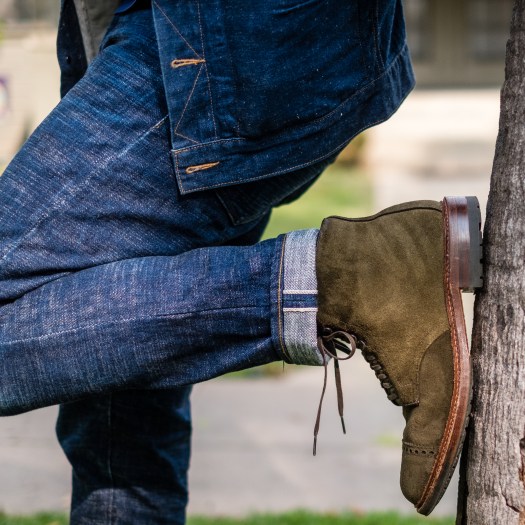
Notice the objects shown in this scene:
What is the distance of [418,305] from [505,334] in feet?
0.55

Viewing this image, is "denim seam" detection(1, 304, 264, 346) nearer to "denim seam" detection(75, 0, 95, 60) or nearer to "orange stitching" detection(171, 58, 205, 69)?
"orange stitching" detection(171, 58, 205, 69)

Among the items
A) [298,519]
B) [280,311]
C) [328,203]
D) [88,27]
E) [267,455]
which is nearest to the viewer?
[280,311]

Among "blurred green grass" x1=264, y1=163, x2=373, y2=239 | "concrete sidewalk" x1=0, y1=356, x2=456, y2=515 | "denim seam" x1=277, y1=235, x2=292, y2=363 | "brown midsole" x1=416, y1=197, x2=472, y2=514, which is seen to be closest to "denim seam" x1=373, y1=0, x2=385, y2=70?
"brown midsole" x1=416, y1=197, x2=472, y2=514

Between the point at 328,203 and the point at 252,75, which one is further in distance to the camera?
the point at 328,203

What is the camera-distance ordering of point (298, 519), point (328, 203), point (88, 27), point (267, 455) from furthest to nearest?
point (328, 203)
point (267, 455)
point (298, 519)
point (88, 27)

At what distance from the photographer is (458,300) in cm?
159

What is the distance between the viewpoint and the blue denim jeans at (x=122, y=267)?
1602mm

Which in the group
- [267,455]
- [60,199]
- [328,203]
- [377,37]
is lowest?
[267,455]

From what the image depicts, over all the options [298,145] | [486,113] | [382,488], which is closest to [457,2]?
[486,113]

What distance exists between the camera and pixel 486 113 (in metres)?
14.0

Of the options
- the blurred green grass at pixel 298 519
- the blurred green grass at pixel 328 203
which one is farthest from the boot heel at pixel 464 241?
the blurred green grass at pixel 328 203

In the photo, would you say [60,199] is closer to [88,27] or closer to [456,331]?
[88,27]

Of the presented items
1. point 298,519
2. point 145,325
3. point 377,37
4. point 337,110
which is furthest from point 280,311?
point 298,519

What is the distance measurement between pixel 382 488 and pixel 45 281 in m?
2.16
